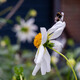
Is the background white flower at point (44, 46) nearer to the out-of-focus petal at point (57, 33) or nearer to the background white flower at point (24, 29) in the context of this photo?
the out-of-focus petal at point (57, 33)

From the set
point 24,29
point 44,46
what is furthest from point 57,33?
point 24,29

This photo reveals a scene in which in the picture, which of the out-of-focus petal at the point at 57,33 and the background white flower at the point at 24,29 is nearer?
the out-of-focus petal at the point at 57,33

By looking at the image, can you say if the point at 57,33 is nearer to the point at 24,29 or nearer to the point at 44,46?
the point at 44,46

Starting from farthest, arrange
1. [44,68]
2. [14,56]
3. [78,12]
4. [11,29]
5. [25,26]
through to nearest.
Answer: [78,12] < [11,29] < [25,26] < [14,56] < [44,68]

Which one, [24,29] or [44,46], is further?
[24,29]

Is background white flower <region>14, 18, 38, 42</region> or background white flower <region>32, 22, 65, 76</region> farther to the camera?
background white flower <region>14, 18, 38, 42</region>

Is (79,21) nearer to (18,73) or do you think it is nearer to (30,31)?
(30,31)

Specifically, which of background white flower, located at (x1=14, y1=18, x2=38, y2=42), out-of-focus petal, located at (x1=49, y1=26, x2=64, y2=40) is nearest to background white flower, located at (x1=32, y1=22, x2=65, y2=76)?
out-of-focus petal, located at (x1=49, y1=26, x2=64, y2=40)

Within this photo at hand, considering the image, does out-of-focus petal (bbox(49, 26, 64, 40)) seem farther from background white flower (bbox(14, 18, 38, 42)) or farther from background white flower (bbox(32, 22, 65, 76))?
background white flower (bbox(14, 18, 38, 42))

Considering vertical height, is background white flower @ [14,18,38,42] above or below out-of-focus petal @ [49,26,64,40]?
below

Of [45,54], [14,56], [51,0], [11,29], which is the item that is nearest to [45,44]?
[45,54]

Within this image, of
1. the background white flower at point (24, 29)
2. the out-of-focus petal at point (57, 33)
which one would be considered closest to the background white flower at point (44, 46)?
the out-of-focus petal at point (57, 33)
